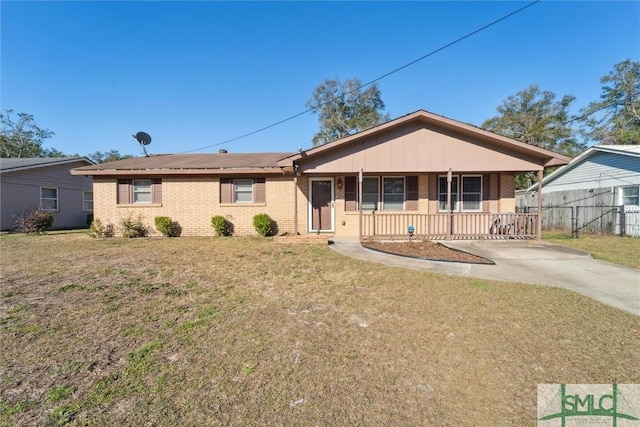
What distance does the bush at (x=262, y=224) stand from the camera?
37.9 feet

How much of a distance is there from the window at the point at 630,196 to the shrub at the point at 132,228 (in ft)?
73.0

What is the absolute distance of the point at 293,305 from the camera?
4.62m

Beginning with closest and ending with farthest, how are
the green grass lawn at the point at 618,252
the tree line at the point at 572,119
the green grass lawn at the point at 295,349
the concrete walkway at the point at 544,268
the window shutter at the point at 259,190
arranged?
the green grass lawn at the point at 295,349, the concrete walkway at the point at 544,268, the green grass lawn at the point at 618,252, the window shutter at the point at 259,190, the tree line at the point at 572,119

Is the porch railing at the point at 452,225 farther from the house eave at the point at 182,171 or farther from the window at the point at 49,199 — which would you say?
the window at the point at 49,199

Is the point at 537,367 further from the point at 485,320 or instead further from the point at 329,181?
the point at 329,181

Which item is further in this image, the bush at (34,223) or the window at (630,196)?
the window at (630,196)

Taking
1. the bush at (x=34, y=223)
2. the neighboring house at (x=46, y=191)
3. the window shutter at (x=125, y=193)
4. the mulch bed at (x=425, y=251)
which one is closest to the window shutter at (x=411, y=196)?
the mulch bed at (x=425, y=251)

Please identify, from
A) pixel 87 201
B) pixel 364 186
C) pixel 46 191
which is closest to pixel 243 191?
pixel 364 186

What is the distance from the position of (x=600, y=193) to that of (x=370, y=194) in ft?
42.3

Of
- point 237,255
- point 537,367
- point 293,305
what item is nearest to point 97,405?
point 293,305

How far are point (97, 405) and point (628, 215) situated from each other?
19427mm

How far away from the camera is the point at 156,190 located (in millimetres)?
12414

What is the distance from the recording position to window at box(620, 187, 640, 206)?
1377 centimetres

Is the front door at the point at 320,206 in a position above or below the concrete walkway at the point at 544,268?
above
